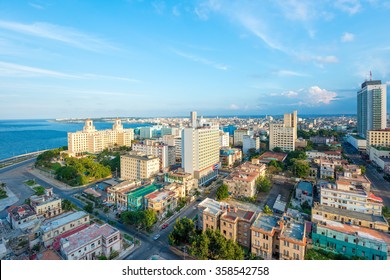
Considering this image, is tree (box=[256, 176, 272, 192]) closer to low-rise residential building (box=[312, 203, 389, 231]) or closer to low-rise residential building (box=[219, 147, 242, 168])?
low-rise residential building (box=[312, 203, 389, 231])

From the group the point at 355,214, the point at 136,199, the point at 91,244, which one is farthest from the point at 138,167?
the point at 355,214

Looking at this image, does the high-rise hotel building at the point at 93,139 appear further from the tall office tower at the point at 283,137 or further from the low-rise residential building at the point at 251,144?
the tall office tower at the point at 283,137

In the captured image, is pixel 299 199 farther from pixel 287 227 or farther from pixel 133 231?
pixel 133 231

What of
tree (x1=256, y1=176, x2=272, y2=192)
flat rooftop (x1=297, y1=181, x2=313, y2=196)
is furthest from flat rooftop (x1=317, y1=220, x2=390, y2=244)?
tree (x1=256, y1=176, x2=272, y2=192)

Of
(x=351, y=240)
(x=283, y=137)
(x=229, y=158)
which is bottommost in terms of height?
(x=351, y=240)

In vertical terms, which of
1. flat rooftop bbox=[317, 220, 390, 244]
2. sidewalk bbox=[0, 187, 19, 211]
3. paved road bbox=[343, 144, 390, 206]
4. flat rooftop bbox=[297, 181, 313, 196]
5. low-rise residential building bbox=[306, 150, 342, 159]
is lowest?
sidewalk bbox=[0, 187, 19, 211]

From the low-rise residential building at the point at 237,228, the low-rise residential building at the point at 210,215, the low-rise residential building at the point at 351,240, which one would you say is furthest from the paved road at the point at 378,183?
the low-rise residential building at the point at 210,215

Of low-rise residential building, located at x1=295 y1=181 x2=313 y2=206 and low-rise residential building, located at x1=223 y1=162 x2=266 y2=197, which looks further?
low-rise residential building, located at x1=223 y1=162 x2=266 y2=197

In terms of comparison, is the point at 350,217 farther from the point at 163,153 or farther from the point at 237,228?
the point at 163,153
